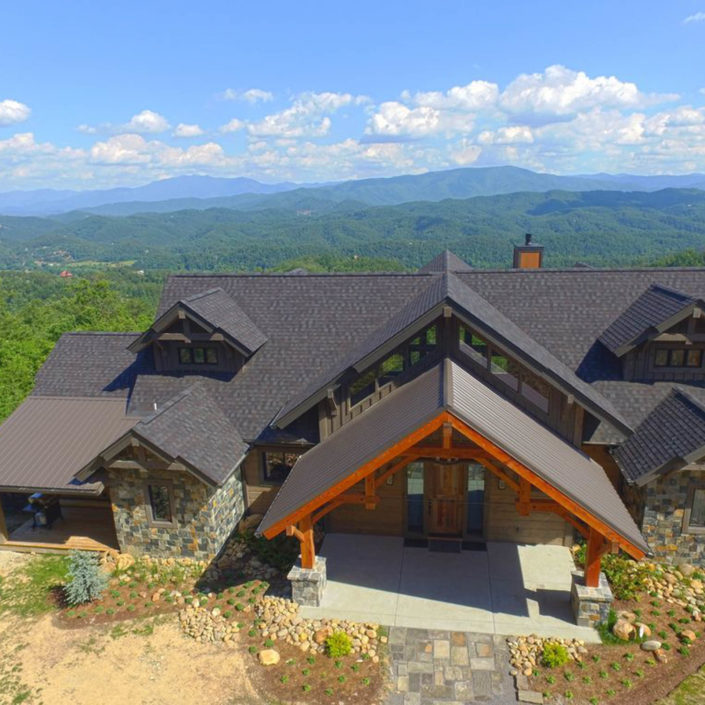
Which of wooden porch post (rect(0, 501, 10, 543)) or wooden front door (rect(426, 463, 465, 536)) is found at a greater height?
wooden front door (rect(426, 463, 465, 536))

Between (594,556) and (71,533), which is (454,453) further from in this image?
(71,533)

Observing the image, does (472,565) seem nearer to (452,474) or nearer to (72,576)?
(452,474)

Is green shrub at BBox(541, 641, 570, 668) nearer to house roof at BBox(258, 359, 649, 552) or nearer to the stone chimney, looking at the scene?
house roof at BBox(258, 359, 649, 552)

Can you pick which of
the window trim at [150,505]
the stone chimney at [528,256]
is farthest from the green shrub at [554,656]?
the stone chimney at [528,256]

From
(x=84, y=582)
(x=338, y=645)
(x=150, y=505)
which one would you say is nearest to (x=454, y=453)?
(x=338, y=645)

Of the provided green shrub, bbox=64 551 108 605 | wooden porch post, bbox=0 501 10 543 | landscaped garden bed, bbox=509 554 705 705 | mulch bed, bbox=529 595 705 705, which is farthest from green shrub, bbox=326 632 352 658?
wooden porch post, bbox=0 501 10 543

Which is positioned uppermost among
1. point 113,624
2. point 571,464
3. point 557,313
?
point 557,313

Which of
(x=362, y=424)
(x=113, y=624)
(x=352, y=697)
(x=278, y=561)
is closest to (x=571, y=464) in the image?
(x=362, y=424)
